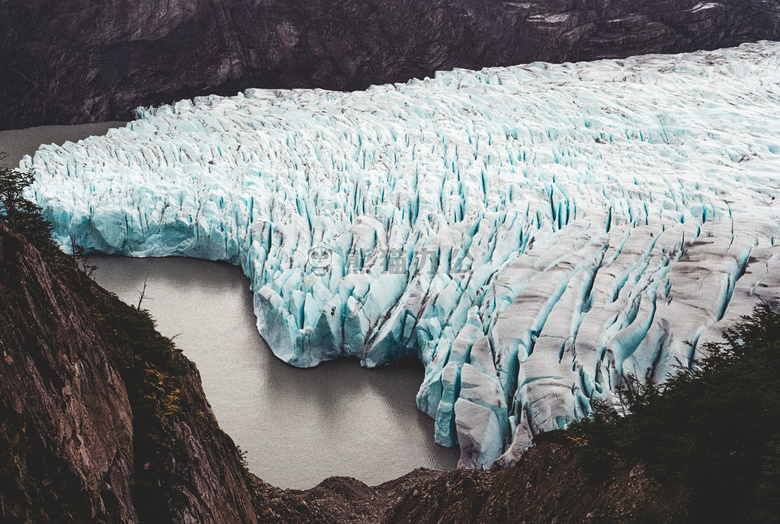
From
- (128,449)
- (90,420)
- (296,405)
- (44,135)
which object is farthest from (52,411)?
(44,135)

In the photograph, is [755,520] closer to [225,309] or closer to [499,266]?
[499,266]

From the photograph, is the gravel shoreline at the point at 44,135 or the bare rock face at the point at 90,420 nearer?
the bare rock face at the point at 90,420

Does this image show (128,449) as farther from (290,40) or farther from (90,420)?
(290,40)

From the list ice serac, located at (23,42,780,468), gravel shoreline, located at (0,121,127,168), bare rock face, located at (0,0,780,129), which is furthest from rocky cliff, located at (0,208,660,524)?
bare rock face, located at (0,0,780,129)

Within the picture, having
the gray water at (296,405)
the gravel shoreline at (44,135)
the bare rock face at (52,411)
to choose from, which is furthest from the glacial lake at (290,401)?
the gravel shoreline at (44,135)

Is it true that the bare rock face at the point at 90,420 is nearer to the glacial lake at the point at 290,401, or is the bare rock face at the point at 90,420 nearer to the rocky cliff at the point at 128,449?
the rocky cliff at the point at 128,449

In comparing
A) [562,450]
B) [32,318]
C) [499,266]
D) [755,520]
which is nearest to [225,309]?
[499,266]
